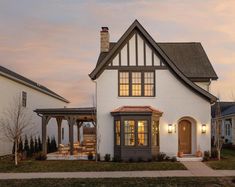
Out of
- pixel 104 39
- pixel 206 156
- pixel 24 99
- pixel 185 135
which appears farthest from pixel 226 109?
pixel 24 99

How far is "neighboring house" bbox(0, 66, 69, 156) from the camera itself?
29.8 meters

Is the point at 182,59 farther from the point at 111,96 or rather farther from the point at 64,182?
the point at 64,182

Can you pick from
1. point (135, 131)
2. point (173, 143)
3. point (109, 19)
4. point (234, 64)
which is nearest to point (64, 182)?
point (135, 131)

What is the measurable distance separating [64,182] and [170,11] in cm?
1376

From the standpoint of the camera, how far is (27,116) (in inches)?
1389

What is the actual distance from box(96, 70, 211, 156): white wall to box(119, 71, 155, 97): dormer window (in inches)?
12.2

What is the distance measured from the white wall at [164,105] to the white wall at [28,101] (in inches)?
293

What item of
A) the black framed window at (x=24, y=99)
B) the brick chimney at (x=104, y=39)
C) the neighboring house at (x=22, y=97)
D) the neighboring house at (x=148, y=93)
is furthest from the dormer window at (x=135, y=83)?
the black framed window at (x=24, y=99)

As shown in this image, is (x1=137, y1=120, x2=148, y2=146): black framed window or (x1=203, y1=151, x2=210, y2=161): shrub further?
(x1=203, y1=151, x2=210, y2=161): shrub

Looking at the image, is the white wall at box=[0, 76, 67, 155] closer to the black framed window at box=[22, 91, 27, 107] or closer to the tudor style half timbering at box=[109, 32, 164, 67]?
the black framed window at box=[22, 91, 27, 107]

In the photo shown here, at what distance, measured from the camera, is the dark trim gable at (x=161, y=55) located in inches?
1068

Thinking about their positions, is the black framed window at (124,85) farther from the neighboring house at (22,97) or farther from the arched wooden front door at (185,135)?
the neighboring house at (22,97)

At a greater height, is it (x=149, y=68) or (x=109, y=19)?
(x=109, y=19)

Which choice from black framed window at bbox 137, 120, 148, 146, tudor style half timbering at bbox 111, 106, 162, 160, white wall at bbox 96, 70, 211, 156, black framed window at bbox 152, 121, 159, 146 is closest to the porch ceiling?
white wall at bbox 96, 70, 211, 156
